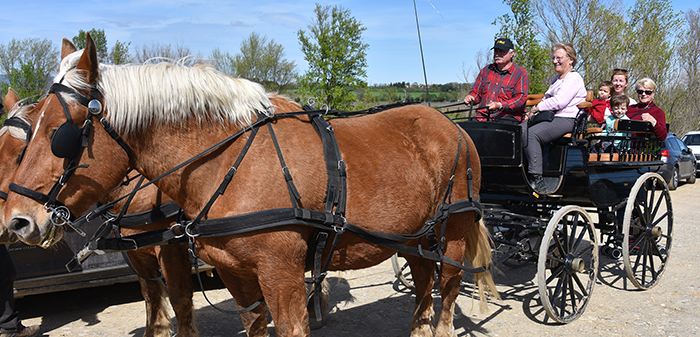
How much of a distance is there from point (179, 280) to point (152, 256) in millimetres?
369

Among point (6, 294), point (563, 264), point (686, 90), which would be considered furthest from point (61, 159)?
point (686, 90)

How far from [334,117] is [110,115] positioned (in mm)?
1350

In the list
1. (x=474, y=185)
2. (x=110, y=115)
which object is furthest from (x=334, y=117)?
(x=110, y=115)

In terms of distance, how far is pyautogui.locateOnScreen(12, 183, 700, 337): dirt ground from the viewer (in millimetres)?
3980

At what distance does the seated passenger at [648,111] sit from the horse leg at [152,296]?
500 centimetres

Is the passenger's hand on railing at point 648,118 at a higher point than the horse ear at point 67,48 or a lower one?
lower

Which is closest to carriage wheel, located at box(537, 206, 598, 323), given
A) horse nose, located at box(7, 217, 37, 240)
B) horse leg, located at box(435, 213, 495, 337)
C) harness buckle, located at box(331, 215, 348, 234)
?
horse leg, located at box(435, 213, 495, 337)

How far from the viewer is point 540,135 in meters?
4.27

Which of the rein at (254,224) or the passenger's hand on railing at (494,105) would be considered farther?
the passenger's hand on railing at (494,105)

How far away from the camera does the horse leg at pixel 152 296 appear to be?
3.42 metres

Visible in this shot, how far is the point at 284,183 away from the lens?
7.39 feet

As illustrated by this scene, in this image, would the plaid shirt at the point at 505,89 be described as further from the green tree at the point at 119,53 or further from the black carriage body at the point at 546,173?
the green tree at the point at 119,53

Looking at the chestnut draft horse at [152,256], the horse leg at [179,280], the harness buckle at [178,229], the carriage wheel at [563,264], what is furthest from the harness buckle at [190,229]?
the carriage wheel at [563,264]

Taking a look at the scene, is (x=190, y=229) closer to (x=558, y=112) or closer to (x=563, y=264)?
(x=563, y=264)
